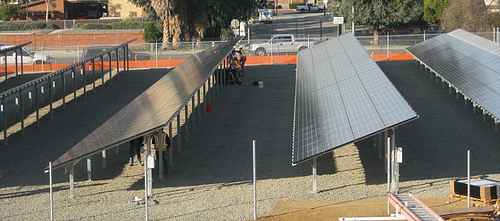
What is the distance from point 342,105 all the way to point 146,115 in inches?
193

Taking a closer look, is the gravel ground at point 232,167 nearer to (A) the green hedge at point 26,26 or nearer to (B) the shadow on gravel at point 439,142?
(B) the shadow on gravel at point 439,142

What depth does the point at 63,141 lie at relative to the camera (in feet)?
70.5

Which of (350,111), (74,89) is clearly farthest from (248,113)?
(350,111)

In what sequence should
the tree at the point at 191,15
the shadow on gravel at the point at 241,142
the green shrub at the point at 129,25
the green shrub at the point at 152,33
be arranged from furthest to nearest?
the green shrub at the point at 129,25, the green shrub at the point at 152,33, the tree at the point at 191,15, the shadow on gravel at the point at 241,142

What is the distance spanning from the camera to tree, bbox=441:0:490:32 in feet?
152

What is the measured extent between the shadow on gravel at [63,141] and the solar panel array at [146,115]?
122cm

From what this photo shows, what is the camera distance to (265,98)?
28.2m

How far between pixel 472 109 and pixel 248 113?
25.2 ft

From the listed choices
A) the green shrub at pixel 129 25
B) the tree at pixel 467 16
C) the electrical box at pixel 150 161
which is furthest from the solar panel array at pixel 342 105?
the green shrub at pixel 129 25

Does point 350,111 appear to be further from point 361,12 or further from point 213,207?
point 361,12

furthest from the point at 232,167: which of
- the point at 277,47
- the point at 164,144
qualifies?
the point at 277,47

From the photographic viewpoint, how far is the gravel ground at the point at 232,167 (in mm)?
15047

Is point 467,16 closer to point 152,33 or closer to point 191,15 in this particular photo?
point 191,15

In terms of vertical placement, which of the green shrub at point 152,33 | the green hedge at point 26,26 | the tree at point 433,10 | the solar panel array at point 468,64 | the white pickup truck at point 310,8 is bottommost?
the solar panel array at point 468,64
